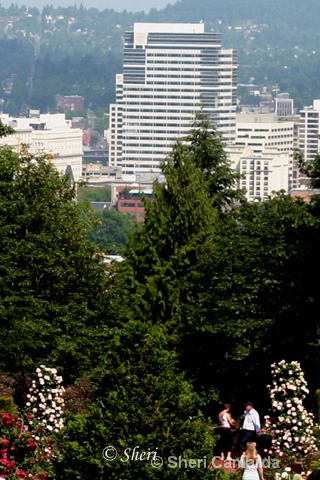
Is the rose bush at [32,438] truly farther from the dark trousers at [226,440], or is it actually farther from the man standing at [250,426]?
the man standing at [250,426]

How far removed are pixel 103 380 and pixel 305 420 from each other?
12.7 ft

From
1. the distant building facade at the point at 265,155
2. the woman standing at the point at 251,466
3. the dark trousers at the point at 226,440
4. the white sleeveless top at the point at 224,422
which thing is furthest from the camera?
the distant building facade at the point at 265,155

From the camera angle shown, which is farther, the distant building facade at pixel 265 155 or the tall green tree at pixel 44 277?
the distant building facade at pixel 265 155

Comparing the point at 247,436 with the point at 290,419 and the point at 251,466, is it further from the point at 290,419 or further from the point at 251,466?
the point at 251,466

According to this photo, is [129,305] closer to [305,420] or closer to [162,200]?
[162,200]

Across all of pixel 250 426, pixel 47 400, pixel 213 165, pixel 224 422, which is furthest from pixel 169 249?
pixel 250 426

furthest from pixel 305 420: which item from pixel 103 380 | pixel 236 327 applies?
pixel 236 327

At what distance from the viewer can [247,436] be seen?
563 inches

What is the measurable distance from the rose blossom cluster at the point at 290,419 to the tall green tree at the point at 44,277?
572 cm

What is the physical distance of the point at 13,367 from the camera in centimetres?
2148

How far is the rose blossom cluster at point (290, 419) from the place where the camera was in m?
14.6

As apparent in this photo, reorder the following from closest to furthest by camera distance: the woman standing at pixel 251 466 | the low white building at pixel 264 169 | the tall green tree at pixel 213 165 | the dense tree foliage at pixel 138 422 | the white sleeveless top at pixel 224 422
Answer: the dense tree foliage at pixel 138 422
the woman standing at pixel 251 466
the white sleeveless top at pixel 224 422
the tall green tree at pixel 213 165
the low white building at pixel 264 169

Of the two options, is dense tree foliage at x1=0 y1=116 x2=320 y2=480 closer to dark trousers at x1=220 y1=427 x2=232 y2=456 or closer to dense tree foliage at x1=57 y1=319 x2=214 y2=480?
dark trousers at x1=220 y1=427 x2=232 y2=456

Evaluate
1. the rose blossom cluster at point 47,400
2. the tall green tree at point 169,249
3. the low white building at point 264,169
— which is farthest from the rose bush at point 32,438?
the low white building at point 264,169
